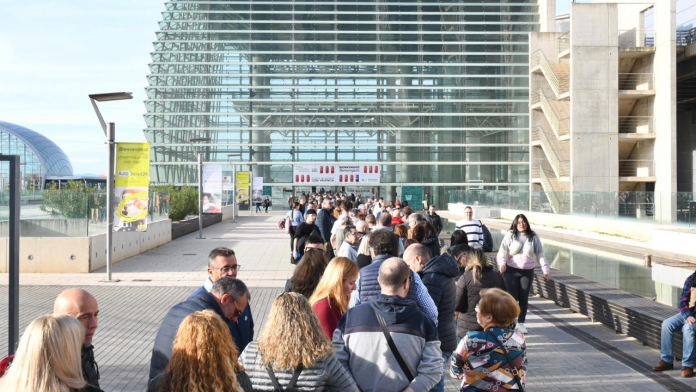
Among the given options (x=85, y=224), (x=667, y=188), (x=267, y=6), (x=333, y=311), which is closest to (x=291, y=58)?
(x=267, y=6)

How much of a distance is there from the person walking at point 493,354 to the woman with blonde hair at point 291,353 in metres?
1.26

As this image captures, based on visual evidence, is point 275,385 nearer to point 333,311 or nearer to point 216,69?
point 333,311

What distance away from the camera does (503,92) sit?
247ft

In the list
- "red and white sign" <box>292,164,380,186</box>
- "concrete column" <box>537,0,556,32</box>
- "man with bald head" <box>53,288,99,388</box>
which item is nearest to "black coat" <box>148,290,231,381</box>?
"man with bald head" <box>53,288,99,388</box>

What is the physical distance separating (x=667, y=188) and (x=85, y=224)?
33.4 m

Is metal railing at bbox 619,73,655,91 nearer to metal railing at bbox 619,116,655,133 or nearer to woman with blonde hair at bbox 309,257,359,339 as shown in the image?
metal railing at bbox 619,116,655,133

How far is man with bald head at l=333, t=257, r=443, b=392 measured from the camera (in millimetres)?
4465

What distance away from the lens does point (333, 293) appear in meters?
5.30

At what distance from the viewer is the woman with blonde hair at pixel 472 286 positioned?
768 cm

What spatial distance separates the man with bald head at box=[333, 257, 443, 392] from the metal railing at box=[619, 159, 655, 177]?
42745 mm

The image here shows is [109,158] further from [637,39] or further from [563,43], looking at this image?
[563,43]

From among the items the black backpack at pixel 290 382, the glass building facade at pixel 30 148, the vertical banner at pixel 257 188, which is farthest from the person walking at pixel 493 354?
the glass building facade at pixel 30 148

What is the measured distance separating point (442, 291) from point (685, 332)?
3006 millimetres

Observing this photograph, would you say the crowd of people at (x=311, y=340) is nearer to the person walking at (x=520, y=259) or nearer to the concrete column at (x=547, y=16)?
the person walking at (x=520, y=259)
